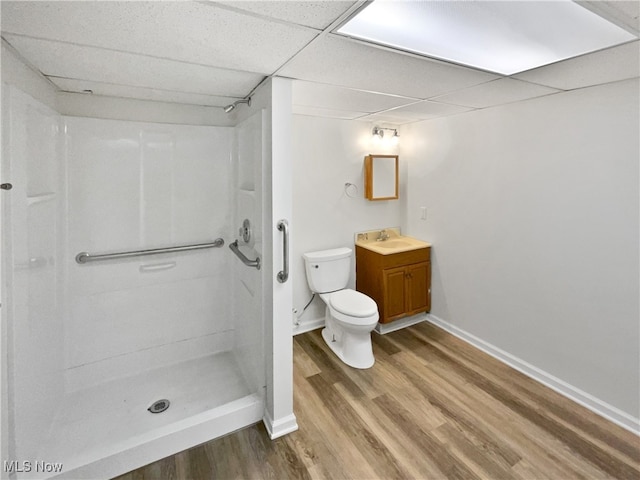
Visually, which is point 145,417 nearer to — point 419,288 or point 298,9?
point 298,9

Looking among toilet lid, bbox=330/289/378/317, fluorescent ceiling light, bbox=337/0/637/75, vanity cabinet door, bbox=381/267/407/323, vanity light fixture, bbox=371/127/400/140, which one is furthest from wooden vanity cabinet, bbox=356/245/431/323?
fluorescent ceiling light, bbox=337/0/637/75

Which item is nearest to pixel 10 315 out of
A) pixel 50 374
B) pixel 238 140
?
pixel 50 374

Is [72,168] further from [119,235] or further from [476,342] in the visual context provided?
[476,342]

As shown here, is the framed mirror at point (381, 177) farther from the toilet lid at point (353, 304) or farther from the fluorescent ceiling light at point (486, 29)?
the fluorescent ceiling light at point (486, 29)

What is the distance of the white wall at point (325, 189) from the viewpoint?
2.92 metres

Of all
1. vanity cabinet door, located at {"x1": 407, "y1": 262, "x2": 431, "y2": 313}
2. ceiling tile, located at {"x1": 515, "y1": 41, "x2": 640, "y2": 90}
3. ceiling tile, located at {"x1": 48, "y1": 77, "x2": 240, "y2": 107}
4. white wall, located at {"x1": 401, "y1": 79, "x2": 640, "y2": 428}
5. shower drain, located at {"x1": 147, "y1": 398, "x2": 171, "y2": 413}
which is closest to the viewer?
ceiling tile, located at {"x1": 515, "y1": 41, "x2": 640, "y2": 90}

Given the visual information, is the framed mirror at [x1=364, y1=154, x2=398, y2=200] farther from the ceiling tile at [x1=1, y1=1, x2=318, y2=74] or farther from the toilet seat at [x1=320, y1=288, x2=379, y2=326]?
the ceiling tile at [x1=1, y1=1, x2=318, y2=74]

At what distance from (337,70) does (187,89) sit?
0.92 m

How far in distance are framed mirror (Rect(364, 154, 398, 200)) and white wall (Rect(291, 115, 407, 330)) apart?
0.08 meters

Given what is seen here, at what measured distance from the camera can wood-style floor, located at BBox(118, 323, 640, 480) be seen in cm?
166

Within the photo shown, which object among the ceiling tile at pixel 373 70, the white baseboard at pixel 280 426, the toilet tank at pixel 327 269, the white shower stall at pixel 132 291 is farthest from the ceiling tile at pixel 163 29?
the white baseboard at pixel 280 426

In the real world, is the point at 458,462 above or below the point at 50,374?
below

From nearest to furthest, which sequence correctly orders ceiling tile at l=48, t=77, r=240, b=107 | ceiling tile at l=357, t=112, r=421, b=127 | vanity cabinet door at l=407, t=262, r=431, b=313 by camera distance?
ceiling tile at l=48, t=77, r=240, b=107, ceiling tile at l=357, t=112, r=421, b=127, vanity cabinet door at l=407, t=262, r=431, b=313

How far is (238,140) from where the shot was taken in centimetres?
239
